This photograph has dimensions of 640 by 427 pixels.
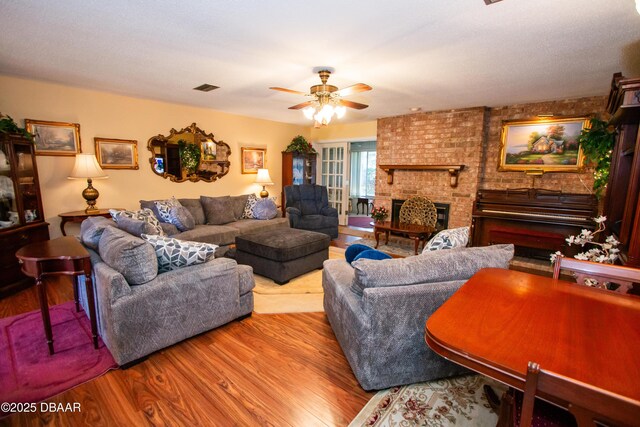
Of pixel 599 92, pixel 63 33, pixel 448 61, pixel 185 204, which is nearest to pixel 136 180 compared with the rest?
pixel 185 204

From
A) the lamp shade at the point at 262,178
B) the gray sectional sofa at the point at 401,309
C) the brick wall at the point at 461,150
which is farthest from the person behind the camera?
the lamp shade at the point at 262,178

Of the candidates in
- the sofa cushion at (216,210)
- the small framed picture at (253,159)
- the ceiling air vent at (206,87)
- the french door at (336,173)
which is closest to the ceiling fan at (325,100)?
the ceiling air vent at (206,87)

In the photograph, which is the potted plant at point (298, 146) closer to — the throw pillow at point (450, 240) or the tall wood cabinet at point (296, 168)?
the tall wood cabinet at point (296, 168)

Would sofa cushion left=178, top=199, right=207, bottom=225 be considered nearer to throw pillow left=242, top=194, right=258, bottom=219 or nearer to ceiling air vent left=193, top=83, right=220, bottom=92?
throw pillow left=242, top=194, right=258, bottom=219

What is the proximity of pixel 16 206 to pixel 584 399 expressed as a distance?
4.85 meters

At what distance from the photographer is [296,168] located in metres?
6.89

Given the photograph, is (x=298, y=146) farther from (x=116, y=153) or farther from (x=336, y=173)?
(x=116, y=153)

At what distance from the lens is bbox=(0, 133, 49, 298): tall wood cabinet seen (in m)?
3.15

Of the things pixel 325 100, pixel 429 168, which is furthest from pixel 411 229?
pixel 325 100

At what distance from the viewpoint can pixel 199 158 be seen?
17.6 ft

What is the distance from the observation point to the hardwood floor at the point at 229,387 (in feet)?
5.34

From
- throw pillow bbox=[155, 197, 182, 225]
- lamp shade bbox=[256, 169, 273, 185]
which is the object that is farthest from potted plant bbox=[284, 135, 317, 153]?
throw pillow bbox=[155, 197, 182, 225]

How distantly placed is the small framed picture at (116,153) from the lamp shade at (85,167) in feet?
1.36

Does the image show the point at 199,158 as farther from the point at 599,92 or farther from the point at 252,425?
the point at 599,92
